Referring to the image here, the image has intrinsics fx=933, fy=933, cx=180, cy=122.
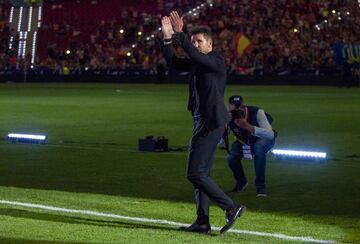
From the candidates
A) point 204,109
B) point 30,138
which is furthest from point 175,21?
point 30,138

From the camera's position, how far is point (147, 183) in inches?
544

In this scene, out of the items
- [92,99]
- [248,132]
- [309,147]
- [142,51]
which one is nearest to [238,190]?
[248,132]

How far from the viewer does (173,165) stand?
1605 cm

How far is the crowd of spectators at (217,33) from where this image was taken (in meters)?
54.5

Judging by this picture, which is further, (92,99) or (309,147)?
(92,99)

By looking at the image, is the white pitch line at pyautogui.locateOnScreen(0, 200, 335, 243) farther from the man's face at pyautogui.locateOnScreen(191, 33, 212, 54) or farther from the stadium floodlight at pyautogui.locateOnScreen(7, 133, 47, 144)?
the stadium floodlight at pyautogui.locateOnScreen(7, 133, 47, 144)

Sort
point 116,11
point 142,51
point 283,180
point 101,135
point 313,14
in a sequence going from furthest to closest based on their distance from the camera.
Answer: point 116,11
point 142,51
point 313,14
point 101,135
point 283,180

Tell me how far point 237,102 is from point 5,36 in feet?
188

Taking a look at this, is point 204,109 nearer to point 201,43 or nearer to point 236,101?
point 201,43

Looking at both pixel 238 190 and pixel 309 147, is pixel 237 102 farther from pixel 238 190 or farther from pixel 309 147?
pixel 309 147

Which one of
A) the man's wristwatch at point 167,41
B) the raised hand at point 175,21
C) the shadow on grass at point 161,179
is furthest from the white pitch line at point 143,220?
the raised hand at point 175,21

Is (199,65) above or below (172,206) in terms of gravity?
above

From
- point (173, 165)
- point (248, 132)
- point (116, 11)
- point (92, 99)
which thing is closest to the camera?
point (248, 132)

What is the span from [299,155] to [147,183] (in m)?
3.49
